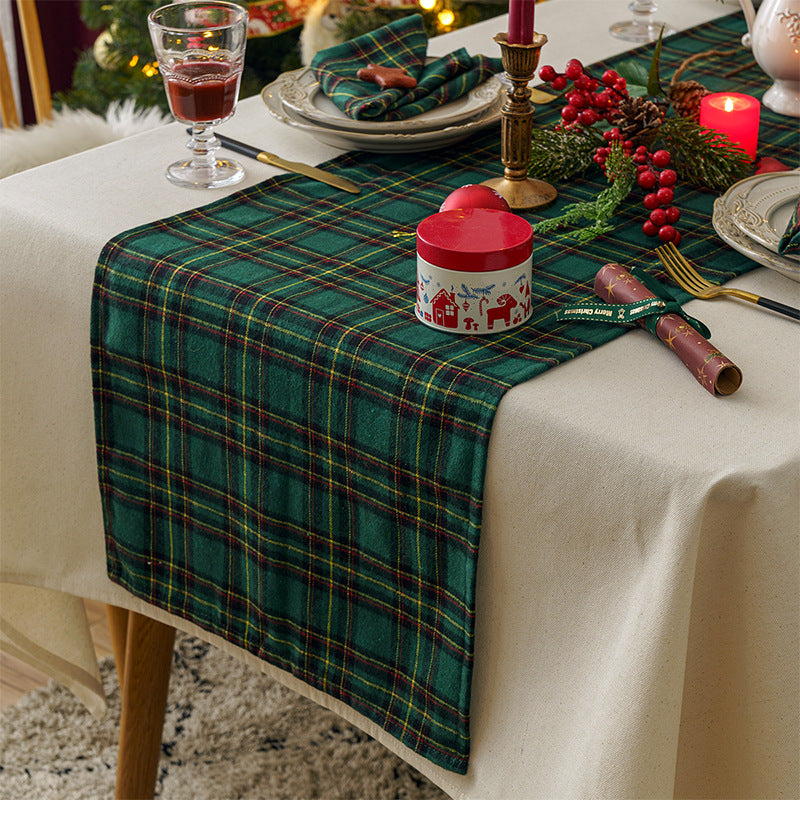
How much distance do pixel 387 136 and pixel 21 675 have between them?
1.05 metres

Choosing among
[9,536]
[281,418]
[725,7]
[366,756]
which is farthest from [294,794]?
[725,7]

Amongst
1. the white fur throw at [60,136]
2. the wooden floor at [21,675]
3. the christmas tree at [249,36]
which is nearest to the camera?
the white fur throw at [60,136]

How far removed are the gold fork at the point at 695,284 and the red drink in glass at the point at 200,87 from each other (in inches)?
18.0

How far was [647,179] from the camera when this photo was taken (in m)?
1.03

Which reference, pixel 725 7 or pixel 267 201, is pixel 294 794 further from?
pixel 725 7

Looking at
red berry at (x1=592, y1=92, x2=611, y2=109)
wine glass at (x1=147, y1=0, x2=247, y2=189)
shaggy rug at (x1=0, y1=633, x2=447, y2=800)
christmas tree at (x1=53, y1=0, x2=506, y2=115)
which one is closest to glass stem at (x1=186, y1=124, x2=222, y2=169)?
wine glass at (x1=147, y1=0, x2=247, y2=189)

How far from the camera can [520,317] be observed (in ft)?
2.75

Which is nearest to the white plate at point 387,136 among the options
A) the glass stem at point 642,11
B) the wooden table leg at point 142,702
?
the glass stem at point 642,11

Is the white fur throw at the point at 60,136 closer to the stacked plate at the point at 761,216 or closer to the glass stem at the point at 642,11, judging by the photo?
the glass stem at the point at 642,11

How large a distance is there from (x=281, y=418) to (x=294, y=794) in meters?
0.78

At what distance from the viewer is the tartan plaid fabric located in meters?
0.81

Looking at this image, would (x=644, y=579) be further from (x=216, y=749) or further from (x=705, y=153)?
(x=216, y=749)

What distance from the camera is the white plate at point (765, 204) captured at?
0.94m

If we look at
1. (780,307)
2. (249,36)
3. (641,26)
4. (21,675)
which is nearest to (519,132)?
(780,307)
